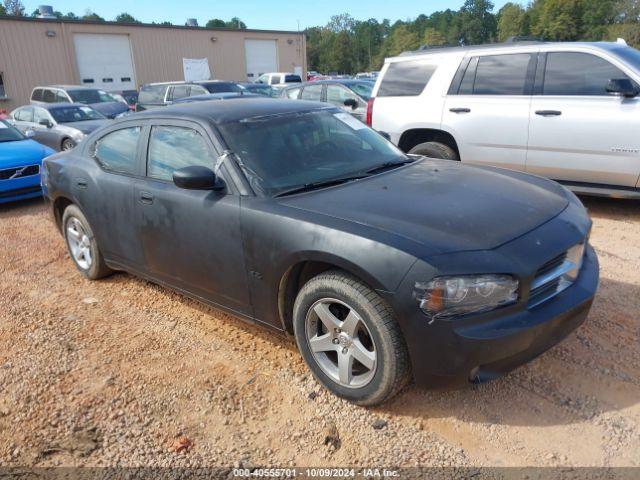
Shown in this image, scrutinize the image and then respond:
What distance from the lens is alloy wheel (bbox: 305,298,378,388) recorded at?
2.67 meters

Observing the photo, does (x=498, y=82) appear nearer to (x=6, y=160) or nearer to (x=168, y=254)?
(x=168, y=254)

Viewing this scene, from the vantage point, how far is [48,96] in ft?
57.3

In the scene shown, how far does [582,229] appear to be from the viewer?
2.89m

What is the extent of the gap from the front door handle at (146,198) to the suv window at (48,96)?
16.1 metres

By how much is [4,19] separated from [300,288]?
28.9 meters

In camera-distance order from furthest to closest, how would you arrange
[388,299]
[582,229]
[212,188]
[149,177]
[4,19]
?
[4,19], [149,177], [212,188], [582,229], [388,299]

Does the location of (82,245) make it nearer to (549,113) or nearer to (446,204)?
(446,204)

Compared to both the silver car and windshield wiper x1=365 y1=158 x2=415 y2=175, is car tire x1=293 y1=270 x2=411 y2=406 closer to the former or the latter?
windshield wiper x1=365 y1=158 x2=415 y2=175

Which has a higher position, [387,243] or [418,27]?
[418,27]

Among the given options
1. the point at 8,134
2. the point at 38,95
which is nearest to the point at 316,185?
the point at 8,134

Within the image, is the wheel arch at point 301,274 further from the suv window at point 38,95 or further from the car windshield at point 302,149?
the suv window at point 38,95

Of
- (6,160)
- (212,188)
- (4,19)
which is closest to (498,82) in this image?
(212,188)

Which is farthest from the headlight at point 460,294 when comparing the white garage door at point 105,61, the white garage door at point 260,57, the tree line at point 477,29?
the tree line at point 477,29

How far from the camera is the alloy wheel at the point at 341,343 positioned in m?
2.67
